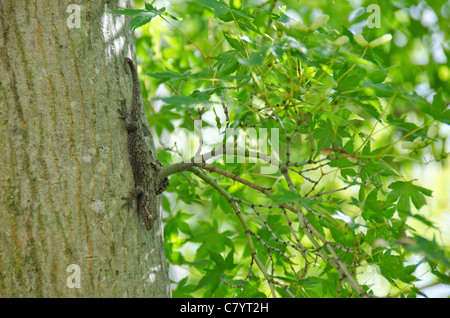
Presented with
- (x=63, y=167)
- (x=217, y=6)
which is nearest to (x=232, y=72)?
(x=217, y=6)

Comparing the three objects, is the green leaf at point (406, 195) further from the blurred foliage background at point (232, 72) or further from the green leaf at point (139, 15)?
the green leaf at point (139, 15)

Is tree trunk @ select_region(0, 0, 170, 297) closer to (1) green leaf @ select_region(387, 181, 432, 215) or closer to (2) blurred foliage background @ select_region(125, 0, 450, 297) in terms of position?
(2) blurred foliage background @ select_region(125, 0, 450, 297)

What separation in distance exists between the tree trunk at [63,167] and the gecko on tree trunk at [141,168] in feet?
0.10

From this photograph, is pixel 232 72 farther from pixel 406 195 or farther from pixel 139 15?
pixel 406 195

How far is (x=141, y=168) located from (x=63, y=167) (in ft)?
1.03

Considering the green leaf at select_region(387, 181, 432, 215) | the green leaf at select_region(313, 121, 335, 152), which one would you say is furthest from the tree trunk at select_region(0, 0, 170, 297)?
the green leaf at select_region(387, 181, 432, 215)

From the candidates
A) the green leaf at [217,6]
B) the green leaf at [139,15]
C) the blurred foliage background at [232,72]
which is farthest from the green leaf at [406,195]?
the green leaf at [139,15]

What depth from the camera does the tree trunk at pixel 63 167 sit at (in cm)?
141

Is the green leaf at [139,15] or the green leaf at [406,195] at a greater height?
the green leaf at [139,15]

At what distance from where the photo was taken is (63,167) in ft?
4.79

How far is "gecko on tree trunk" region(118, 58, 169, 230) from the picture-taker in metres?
1.58
